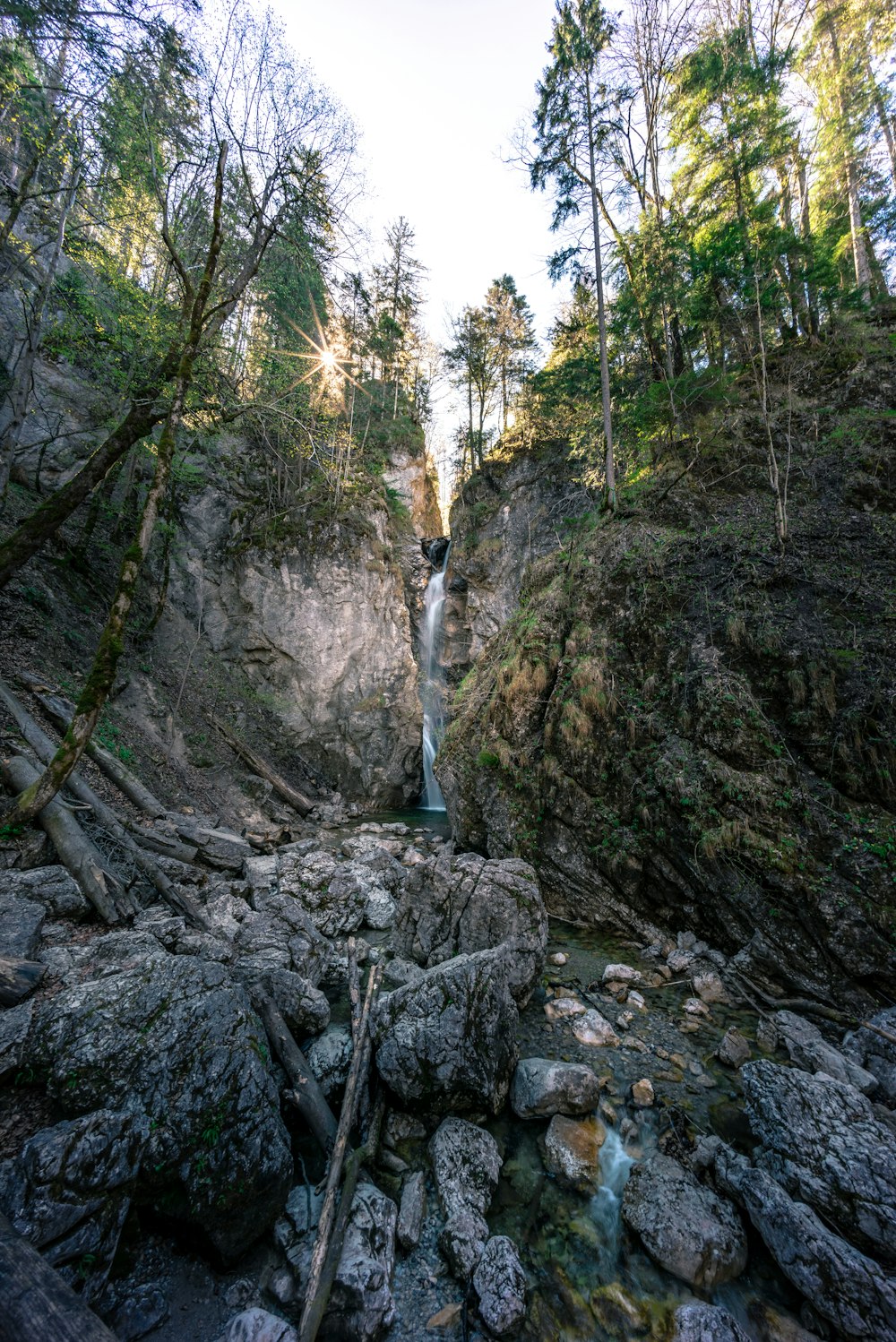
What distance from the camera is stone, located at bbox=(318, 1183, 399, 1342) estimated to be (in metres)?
2.58

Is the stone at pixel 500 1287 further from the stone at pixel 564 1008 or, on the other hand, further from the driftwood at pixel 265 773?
the driftwood at pixel 265 773

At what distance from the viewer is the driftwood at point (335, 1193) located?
2441mm

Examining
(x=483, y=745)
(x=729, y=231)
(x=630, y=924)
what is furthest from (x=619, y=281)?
(x=630, y=924)

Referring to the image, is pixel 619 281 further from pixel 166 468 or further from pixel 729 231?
pixel 166 468

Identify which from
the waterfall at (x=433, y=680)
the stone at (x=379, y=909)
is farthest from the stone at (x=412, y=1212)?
the waterfall at (x=433, y=680)

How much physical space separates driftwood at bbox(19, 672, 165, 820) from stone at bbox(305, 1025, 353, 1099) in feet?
17.9

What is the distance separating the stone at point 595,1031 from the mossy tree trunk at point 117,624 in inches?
242

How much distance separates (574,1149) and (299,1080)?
231 centimetres

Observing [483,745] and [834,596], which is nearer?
[834,596]

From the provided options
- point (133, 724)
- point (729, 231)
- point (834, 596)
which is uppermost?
point (729, 231)

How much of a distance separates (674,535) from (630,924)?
6.46m

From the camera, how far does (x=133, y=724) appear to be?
35.1 feet

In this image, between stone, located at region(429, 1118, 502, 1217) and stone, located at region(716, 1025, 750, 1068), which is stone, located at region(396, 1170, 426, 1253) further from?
stone, located at region(716, 1025, 750, 1068)

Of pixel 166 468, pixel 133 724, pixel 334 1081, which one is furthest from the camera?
pixel 133 724
